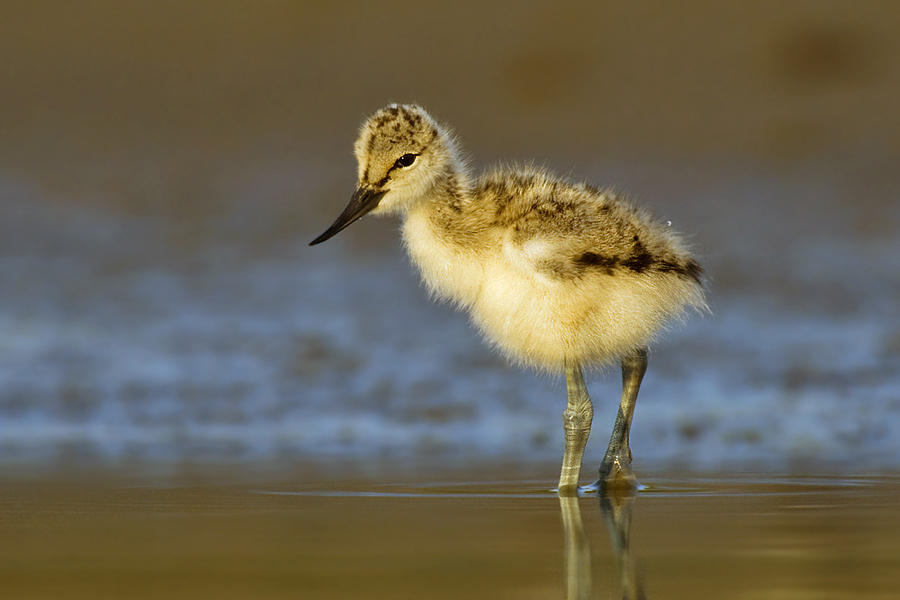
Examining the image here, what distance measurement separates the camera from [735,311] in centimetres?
807

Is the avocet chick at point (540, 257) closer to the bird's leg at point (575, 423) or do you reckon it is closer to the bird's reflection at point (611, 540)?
the bird's leg at point (575, 423)

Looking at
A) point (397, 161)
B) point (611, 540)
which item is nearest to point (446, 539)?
point (611, 540)

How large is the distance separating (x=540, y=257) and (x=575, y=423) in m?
0.59

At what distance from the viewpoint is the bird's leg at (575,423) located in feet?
16.0

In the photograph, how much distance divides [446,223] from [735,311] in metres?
3.42

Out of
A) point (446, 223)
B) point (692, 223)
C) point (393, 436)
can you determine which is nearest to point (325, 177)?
point (692, 223)

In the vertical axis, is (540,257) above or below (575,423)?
above

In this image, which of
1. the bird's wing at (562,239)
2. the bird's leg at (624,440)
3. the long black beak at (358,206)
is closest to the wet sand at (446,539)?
the bird's leg at (624,440)

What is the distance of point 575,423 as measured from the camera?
16.3 feet

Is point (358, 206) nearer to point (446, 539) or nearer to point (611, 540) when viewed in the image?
point (446, 539)

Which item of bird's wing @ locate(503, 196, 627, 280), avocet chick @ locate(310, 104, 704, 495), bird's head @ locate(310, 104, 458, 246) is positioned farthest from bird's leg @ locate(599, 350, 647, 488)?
bird's head @ locate(310, 104, 458, 246)

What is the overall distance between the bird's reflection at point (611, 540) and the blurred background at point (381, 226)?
0.81 meters

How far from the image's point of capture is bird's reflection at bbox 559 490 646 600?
3.37 meters

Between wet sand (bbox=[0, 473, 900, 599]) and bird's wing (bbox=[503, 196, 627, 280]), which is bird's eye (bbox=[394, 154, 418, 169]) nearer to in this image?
bird's wing (bbox=[503, 196, 627, 280])
